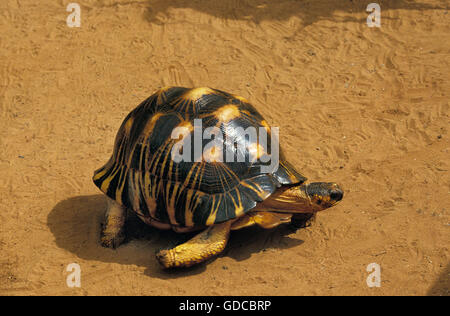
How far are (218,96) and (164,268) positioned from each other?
1869 millimetres

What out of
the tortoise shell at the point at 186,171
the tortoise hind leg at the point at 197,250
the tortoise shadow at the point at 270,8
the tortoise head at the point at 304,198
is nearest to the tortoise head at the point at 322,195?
the tortoise head at the point at 304,198

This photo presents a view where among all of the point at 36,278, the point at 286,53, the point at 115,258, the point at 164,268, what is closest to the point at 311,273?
the point at 164,268

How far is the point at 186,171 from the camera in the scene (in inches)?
227

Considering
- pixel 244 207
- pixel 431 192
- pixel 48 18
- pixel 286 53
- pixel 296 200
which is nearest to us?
pixel 244 207

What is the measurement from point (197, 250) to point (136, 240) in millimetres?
978

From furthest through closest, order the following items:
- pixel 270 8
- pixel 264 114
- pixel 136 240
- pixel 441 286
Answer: pixel 270 8
pixel 264 114
pixel 136 240
pixel 441 286

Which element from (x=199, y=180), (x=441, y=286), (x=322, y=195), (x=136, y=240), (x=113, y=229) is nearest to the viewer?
(x=441, y=286)

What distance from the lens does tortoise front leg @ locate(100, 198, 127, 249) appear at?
6.27 metres

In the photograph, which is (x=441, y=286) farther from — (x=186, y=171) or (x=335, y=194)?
(x=186, y=171)

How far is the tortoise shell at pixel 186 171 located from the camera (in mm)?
5672

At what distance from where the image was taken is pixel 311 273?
574cm

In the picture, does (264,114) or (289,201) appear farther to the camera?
(264,114)

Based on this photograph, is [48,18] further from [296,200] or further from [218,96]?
[296,200]

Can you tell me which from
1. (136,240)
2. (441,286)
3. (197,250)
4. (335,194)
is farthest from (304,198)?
(136,240)
